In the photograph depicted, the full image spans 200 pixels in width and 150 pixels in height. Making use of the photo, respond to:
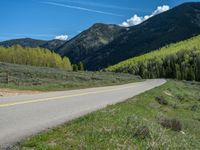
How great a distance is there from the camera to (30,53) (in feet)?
581

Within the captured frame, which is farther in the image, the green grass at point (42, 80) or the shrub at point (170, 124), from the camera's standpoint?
the green grass at point (42, 80)

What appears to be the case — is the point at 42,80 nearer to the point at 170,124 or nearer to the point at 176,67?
the point at 170,124

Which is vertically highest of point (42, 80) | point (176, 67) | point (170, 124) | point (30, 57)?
point (30, 57)

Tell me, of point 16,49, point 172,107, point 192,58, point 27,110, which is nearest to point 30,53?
point 16,49

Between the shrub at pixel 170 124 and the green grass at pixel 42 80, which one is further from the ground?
the green grass at pixel 42 80

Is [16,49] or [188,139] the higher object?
[16,49]

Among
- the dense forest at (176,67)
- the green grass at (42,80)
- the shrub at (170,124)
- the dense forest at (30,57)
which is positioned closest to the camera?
the shrub at (170,124)

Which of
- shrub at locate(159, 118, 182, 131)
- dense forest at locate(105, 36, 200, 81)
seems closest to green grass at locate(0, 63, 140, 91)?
shrub at locate(159, 118, 182, 131)

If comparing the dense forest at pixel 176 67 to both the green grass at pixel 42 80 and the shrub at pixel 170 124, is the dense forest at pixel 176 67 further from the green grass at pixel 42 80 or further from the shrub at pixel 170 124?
the shrub at pixel 170 124

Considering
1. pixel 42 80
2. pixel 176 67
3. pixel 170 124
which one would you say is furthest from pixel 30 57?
pixel 170 124

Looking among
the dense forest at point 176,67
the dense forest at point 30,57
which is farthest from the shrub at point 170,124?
the dense forest at point 30,57

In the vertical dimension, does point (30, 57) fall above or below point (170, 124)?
above

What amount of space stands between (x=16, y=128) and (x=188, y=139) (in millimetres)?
6220

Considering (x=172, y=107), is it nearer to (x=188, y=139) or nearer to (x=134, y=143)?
(x=188, y=139)
